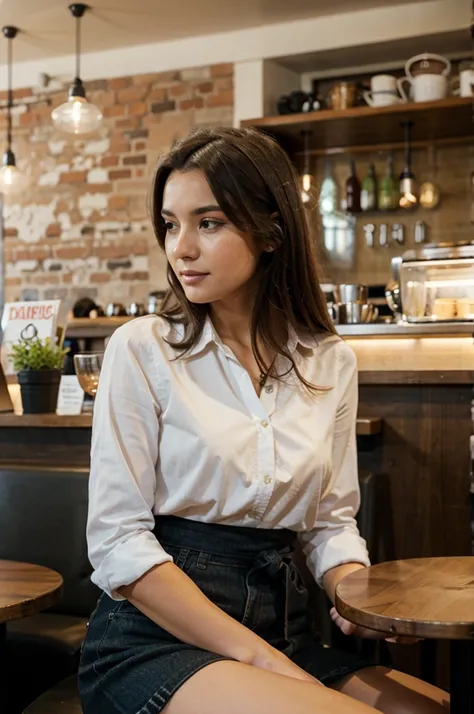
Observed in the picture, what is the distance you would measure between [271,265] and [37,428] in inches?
49.6

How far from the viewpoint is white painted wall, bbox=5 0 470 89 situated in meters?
4.90

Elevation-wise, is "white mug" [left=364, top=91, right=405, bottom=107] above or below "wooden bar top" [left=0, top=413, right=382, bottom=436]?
above

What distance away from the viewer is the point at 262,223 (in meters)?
1.49

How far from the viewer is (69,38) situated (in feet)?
18.1

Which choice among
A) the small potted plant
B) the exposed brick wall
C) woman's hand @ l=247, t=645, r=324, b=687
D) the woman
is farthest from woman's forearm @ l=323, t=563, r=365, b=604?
the exposed brick wall

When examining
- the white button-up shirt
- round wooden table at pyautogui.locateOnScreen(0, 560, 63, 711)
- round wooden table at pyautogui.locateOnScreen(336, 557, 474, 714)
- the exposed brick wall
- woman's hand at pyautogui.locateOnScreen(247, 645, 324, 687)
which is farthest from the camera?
the exposed brick wall

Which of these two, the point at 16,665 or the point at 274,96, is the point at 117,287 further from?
the point at 16,665

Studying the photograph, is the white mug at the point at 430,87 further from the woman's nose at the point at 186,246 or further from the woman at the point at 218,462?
the woman's nose at the point at 186,246

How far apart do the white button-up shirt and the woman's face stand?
0.30 feet

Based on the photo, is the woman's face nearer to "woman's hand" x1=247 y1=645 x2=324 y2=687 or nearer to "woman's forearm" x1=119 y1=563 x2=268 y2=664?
"woman's forearm" x1=119 y1=563 x2=268 y2=664

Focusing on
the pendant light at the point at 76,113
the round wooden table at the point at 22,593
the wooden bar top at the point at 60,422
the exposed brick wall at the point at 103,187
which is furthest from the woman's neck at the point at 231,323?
the exposed brick wall at the point at 103,187

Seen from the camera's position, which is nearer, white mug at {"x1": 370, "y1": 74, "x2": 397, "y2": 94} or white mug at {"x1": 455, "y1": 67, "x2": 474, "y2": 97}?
white mug at {"x1": 455, "y1": 67, "x2": 474, "y2": 97}

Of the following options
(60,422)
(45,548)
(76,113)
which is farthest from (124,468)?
(76,113)

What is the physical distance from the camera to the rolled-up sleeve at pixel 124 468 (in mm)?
1347
